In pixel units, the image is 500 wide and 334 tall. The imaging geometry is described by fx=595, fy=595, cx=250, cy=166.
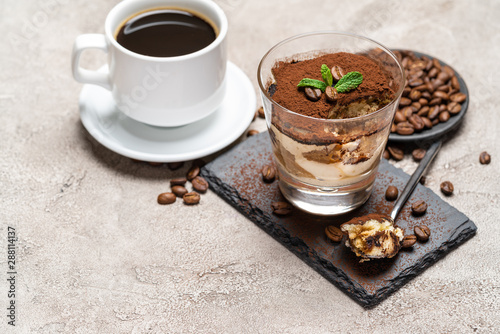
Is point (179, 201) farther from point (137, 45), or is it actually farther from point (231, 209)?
point (137, 45)

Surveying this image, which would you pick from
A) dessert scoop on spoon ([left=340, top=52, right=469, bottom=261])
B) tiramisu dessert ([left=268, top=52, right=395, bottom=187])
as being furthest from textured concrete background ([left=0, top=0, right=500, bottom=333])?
tiramisu dessert ([left=268, top=52, right=395, bottom=187])

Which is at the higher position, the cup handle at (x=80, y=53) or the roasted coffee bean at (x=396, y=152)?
the cup handle at (x=80, y=53)

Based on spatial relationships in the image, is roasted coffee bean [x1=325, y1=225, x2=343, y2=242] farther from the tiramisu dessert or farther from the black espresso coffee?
the black espresso coffee

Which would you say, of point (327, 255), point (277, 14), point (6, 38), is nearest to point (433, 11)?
point (277, 14)

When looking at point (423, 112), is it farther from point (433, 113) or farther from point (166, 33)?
point (166, 33)

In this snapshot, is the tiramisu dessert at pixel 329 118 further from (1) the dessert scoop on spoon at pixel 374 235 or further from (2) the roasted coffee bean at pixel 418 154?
(2) the roasted coffee bean at pixel 418 154

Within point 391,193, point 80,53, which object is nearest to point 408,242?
point 391,193

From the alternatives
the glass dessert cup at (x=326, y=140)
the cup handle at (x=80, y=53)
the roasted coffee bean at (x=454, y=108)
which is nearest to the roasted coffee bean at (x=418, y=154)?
the roasted coffee bean at (x=454, y=108)
